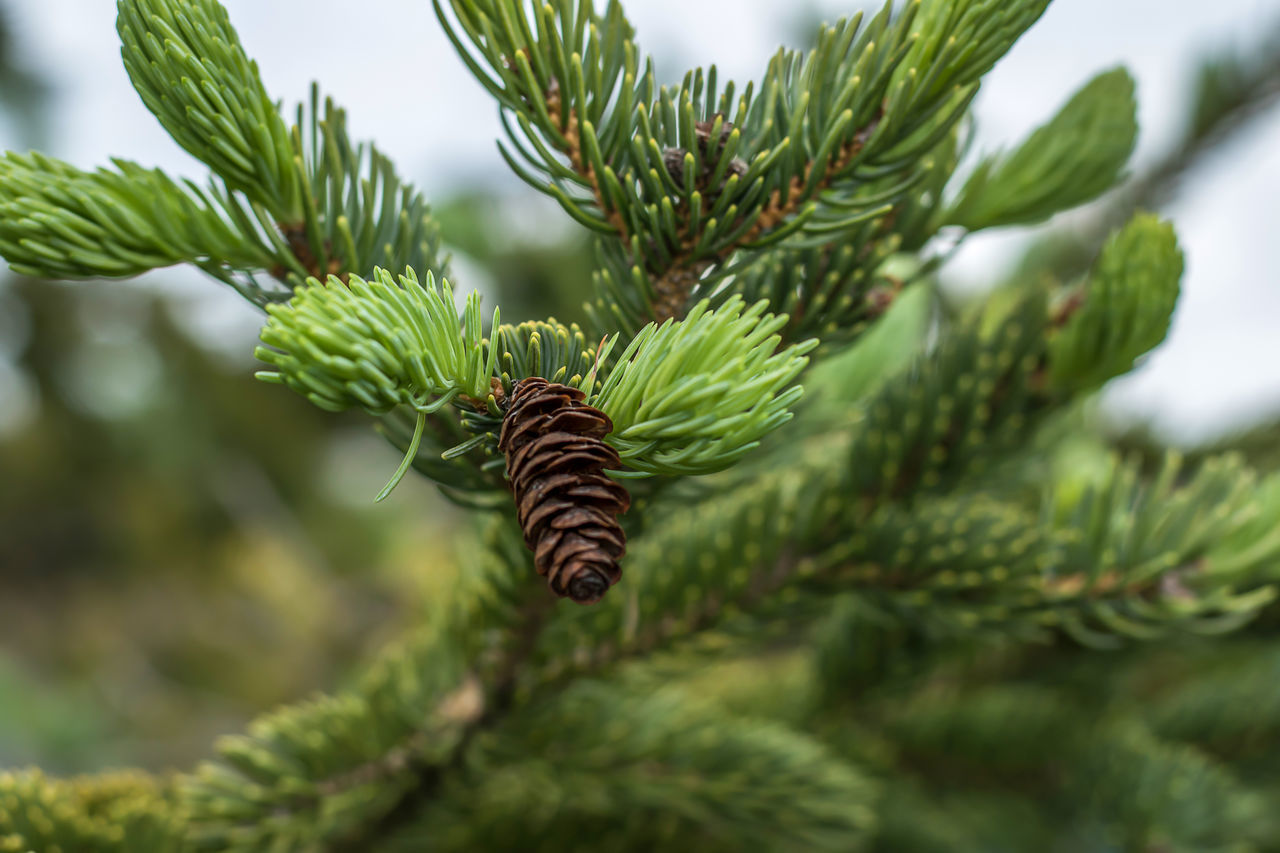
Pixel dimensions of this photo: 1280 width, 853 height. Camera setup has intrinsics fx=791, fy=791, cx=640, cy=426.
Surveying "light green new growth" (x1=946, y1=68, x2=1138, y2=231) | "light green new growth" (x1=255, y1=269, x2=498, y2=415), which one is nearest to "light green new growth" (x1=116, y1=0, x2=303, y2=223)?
"light green new growth" (x1=255, y1=269, x2=498, y2=415)

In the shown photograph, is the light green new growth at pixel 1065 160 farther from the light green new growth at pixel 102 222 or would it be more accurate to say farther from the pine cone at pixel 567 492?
the light green new growth at pixel 102 222

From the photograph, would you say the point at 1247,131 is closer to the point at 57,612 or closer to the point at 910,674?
the point at 910,674

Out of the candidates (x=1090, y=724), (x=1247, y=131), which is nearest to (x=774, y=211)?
(x=1090, y=724)

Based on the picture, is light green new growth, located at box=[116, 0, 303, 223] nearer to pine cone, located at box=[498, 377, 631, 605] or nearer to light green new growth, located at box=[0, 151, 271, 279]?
light green new growth, located at box=[0, 151, 271, 279]

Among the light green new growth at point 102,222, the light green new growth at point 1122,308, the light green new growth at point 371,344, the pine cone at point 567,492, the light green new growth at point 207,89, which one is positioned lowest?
the pine cone at point 567,492

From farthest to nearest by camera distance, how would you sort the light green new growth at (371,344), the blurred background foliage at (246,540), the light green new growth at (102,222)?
the blurred background foliage at (246,540) < the light green new growth at (102,222) < the light green new growth at (371,344)

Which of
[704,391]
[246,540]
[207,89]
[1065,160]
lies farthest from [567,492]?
[246,540]

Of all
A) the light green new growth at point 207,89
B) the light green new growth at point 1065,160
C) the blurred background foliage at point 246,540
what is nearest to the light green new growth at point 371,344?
the light green new growth at point 207,89
